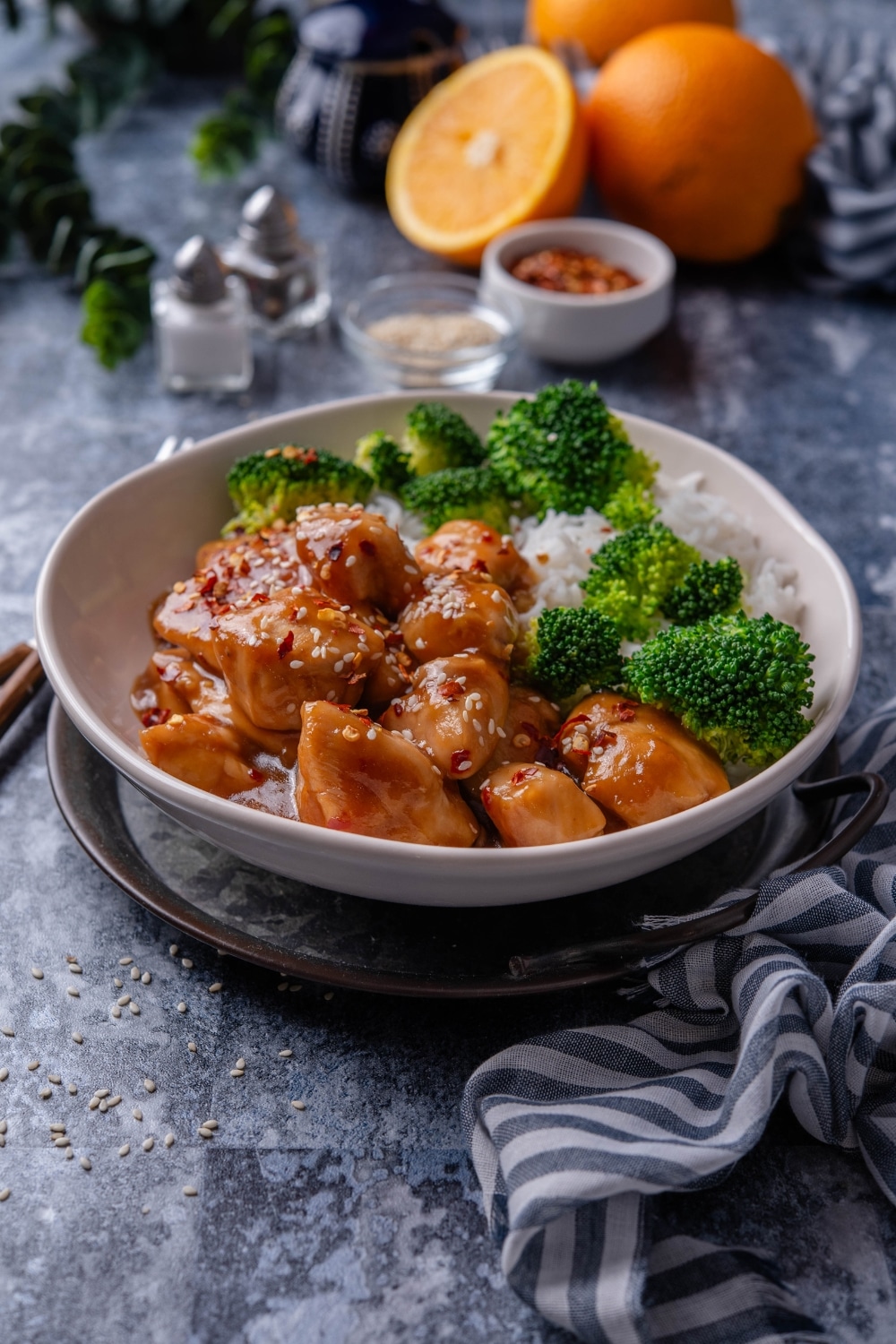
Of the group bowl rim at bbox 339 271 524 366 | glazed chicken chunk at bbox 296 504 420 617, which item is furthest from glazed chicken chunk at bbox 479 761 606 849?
bowl rim at bbox 339 271 524 366

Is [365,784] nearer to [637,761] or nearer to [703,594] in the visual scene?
[637,761]

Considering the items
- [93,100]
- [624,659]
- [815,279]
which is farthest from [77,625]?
[93,100]

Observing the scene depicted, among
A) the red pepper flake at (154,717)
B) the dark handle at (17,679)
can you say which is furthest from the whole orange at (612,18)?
the red pepper flake at (154,717)

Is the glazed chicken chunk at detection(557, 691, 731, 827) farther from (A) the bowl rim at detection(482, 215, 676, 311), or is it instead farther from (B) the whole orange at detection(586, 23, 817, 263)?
(B) the whole orange at detection(586, 23, 817, 263)

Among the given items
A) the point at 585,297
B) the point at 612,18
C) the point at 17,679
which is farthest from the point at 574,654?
the point at 612,18

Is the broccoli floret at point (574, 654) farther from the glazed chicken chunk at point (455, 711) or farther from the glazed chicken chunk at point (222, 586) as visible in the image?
the glazed chicken chunk at point (222, 586)

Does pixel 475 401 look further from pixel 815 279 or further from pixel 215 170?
pixel 215 170
